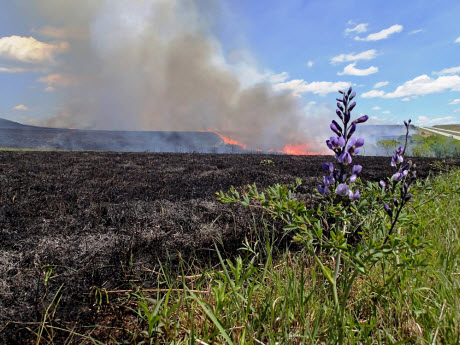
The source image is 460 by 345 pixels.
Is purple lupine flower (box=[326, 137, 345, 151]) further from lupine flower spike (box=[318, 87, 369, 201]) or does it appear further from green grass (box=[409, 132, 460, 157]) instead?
green grass (box=[409, 132, 460, 157])

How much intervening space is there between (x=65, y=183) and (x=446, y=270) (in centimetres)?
621

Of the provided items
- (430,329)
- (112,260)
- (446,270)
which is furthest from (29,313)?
(446,270)

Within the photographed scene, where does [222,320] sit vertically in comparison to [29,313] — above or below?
above

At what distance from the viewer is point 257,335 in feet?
5.70

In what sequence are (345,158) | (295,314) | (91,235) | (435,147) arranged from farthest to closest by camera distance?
1. (435,147)
2. (91,235)
3. (295,314)
4. (345,158)

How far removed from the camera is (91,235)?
10.4ft

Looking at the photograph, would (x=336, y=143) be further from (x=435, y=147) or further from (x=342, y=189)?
(x=435, y=147)

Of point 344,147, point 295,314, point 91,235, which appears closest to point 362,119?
point 344,147

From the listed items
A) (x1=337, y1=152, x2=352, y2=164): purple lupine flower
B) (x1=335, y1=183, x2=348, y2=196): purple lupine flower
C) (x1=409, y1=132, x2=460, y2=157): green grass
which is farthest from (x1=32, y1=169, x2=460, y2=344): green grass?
(x1=409, y1=132, x2=460, y2=157): green grass

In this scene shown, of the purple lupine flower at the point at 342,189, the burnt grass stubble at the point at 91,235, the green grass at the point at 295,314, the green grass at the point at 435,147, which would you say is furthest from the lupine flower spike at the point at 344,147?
the green grass at the point at 435,147

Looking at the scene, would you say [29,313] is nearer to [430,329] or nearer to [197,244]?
[197,244]

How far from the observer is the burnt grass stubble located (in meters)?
2.22

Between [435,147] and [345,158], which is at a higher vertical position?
[435,147]

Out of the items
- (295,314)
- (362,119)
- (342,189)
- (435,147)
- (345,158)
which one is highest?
(435,147)
